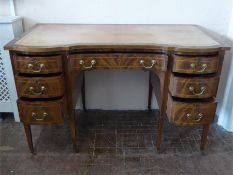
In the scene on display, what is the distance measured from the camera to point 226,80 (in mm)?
1855

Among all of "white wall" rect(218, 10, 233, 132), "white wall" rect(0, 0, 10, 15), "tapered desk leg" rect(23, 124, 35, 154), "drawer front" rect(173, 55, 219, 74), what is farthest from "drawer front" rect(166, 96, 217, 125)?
"white wall" rect(0, 0, 10, 15)

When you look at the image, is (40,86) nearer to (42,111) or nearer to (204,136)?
(42,111)

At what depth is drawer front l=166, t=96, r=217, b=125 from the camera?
4.34 ft

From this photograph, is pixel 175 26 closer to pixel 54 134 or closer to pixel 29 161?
pixel 54 134

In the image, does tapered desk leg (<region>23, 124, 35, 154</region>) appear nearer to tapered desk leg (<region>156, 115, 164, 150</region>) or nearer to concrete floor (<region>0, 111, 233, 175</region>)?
concrete floor (<region>0, 111, 233, 175</region>)

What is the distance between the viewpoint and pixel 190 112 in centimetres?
134

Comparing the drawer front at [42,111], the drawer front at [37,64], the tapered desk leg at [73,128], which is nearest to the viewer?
the drawer front at [37,64]

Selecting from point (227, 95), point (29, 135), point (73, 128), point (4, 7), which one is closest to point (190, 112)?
point (227, 95)

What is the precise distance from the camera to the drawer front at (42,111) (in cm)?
131

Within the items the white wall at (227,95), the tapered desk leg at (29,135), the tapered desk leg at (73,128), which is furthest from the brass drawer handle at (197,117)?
the tapered desk leg at (29,135)

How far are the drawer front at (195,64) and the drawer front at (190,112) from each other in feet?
0.64

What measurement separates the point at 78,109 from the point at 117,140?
0.54 metres

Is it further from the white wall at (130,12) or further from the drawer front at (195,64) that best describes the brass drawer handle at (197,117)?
the white wall at (130,12)

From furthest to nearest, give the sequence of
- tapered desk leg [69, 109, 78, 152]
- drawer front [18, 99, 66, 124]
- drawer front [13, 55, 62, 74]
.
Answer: tapered desk leg [69, 109, 78, 152], drawer front [18, 99, 66, 124], drawer front [13, 55, 62, 74]
